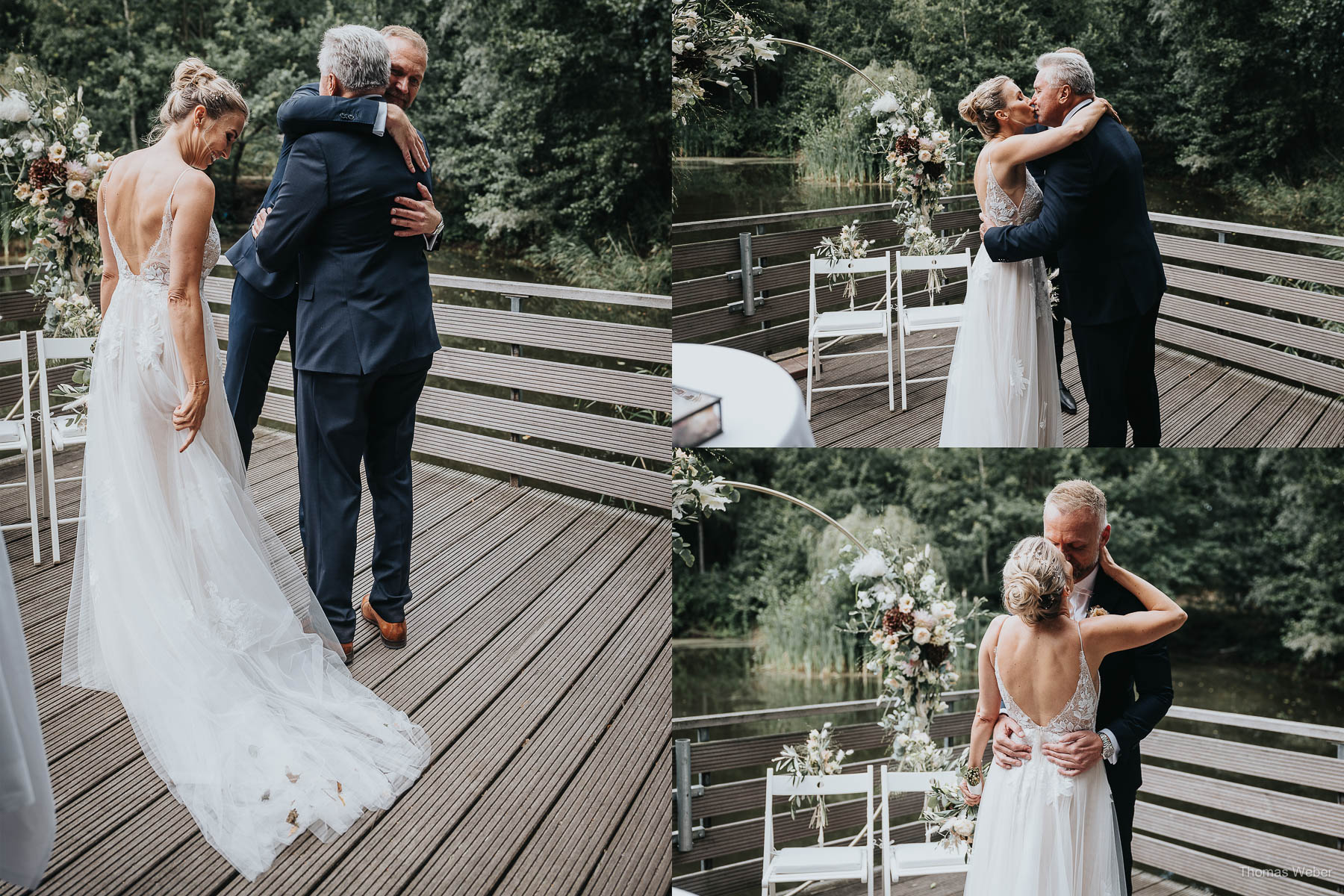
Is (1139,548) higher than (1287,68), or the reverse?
(1287,68)

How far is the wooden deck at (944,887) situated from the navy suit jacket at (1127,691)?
1.32m

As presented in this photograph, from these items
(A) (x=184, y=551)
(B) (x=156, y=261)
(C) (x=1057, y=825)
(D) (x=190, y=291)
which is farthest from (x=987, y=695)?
(B) (x=156, y=261)

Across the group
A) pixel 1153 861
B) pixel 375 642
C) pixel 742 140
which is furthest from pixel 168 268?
pixel 1153 861

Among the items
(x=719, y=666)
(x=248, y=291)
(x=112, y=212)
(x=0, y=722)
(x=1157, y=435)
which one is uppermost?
(x=112, y=212)

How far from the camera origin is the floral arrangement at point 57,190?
3.98 m

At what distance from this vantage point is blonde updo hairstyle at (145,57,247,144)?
2730 millimetres

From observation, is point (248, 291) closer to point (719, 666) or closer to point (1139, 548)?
point (719, 666)

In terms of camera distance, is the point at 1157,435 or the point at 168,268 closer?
the point at 1157,435

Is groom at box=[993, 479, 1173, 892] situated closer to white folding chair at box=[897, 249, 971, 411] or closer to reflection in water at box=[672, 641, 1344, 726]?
white folding chair at box=[897, 249, 971, 411]

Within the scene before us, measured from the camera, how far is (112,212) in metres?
2.79

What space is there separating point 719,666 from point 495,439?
2782mm

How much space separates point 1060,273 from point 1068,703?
1137mm

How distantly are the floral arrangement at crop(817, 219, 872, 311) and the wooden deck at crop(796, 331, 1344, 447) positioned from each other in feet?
0.70

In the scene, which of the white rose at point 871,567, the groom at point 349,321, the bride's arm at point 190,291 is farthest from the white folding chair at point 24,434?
the white rose at point 871,567
